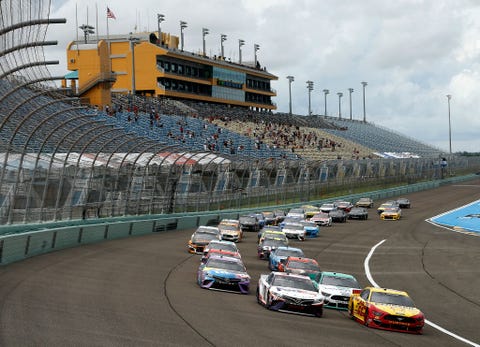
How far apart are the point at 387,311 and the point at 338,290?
127 inches

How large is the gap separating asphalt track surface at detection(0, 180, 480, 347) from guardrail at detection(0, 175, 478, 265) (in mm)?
620

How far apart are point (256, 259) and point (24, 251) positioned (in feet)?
32.6

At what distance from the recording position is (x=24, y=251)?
2639 centimetres

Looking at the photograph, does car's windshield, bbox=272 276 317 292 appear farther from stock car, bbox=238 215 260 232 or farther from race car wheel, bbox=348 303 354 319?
stock car, bbox=238 215 260 232

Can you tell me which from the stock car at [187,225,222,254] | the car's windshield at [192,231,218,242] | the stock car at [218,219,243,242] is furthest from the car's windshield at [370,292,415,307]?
the stock car at [218,219,243,242]

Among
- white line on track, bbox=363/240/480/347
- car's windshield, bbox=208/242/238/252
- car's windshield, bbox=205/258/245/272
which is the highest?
car's windshield, bbox=208/242/238/252

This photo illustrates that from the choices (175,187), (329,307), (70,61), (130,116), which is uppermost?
(70,61)

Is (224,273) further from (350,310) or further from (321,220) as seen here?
(321,220)

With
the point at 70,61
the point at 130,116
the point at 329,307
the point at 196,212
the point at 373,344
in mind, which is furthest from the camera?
the point at 70,61

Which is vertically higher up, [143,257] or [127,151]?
[127,151]

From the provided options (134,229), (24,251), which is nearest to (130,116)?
(134,229)

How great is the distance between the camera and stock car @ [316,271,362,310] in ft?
69.5

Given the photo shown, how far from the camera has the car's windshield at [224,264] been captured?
22.6 metres

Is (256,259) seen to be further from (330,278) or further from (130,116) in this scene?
(130,116)
